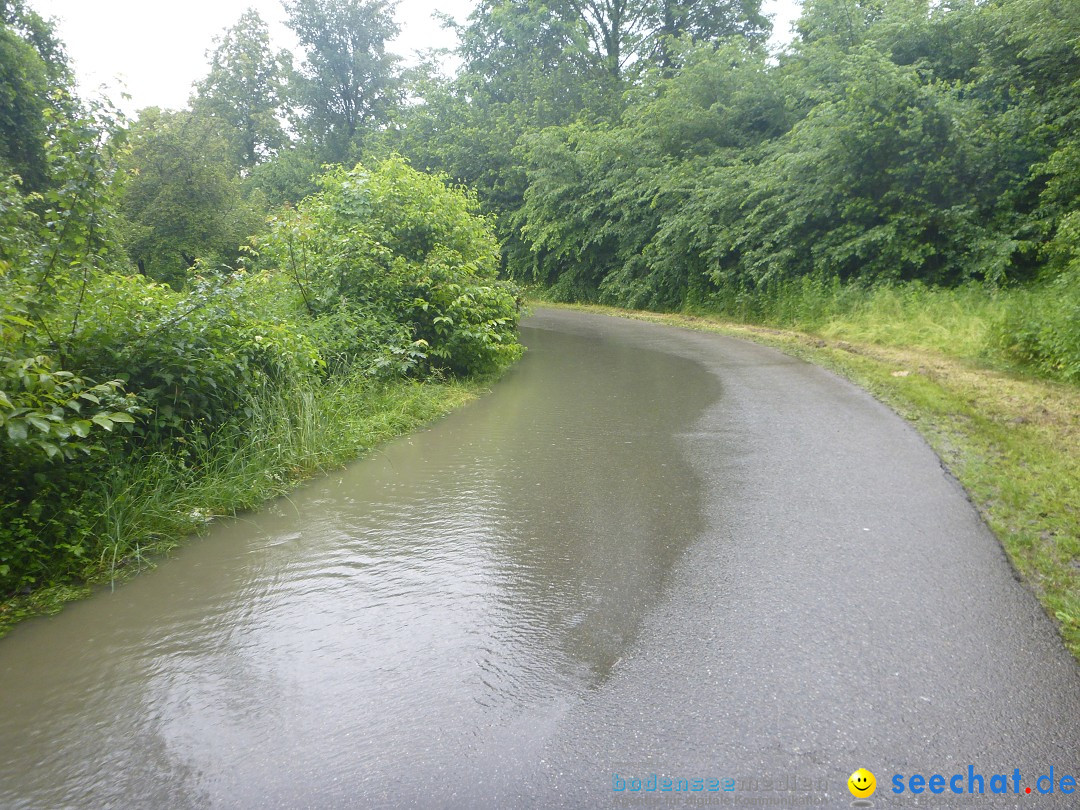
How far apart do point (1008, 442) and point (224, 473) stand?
274 inches

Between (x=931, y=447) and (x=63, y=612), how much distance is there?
6.99 metres

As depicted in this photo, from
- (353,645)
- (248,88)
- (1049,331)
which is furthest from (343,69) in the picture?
(353,645)

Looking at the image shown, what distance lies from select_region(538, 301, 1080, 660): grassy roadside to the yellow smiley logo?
1490 mm

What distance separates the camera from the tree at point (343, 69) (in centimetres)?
4897

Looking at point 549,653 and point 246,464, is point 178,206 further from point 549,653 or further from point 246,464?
point 549,653

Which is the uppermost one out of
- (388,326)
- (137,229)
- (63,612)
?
(137,229)

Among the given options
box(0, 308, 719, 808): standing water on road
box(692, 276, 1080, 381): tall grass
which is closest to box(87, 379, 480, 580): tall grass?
box(0, 308, 719, 808): standing water on road

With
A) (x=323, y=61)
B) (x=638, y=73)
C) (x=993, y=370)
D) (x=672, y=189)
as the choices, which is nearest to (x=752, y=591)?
(x=993, y=370)

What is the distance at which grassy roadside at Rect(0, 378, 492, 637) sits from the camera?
4762mm

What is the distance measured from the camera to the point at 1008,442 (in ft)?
22.4

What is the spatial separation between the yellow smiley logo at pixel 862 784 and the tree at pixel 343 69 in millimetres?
50537

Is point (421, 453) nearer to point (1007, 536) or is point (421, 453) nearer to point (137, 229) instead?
point (1007, 536)

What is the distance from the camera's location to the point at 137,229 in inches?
941

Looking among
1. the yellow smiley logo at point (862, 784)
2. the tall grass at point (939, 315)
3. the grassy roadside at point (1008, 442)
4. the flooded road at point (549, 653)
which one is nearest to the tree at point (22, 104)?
the flooded road at point (549, 653)
